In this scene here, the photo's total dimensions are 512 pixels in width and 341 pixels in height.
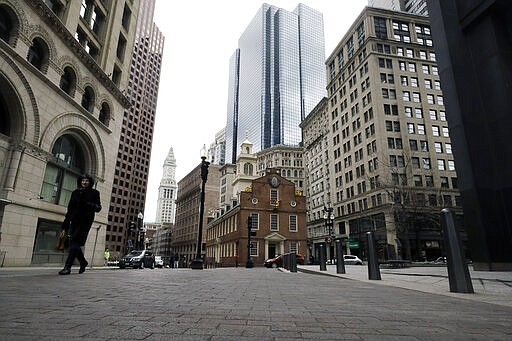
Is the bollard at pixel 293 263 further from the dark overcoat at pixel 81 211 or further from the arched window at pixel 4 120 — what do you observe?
the arched window at pixel 4 120

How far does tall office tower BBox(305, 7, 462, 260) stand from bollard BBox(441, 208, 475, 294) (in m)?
35.1

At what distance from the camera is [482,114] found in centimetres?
1418

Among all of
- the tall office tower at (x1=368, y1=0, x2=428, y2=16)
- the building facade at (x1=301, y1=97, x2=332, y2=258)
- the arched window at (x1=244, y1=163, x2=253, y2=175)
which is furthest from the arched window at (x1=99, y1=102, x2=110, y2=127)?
the tall office tower at (x1=368, y1=0, x2=428, y2=16)

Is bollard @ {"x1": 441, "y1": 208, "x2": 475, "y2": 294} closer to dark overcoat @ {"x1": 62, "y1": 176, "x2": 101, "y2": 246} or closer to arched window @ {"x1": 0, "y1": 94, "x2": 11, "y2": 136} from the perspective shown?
dark overcoat @ {"x1": 62, "y1": 176, "x2": 101, "y2": 246}

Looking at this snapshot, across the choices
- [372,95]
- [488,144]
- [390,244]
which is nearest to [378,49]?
[372,95]

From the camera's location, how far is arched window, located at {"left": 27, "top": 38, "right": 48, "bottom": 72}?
17.4 m

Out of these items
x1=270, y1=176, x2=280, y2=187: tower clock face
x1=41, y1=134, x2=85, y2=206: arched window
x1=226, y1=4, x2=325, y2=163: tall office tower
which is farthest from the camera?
x1=226, y1=4, x2=325, y2=163: tall office tower

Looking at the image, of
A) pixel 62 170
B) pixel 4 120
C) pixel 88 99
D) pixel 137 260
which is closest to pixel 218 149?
pixel 88 99

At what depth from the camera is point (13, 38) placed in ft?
51.4

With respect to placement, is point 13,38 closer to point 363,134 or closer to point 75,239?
point 75,239

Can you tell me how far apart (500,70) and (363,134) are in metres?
36.5

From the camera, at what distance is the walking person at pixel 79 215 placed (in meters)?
7.76

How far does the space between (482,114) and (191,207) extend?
96.4m

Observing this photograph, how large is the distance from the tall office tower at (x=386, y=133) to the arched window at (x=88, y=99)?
34.6 meters
